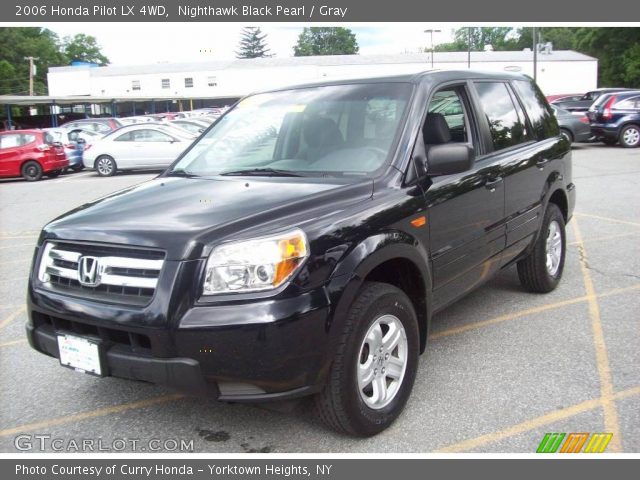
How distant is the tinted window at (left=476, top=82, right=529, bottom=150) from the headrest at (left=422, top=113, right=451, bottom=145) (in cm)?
77

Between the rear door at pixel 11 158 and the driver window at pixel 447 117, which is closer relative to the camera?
the driver window at pixel 447 117

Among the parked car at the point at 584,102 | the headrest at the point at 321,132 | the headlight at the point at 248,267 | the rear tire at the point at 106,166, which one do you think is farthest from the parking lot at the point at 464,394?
the parked car at the point at 584,102

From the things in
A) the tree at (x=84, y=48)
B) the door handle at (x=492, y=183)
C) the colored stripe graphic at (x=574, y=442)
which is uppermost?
the tree at (x=84, y=48)

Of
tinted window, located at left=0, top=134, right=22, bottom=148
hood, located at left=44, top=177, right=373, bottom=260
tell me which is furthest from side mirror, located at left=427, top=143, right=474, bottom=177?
tinted window, located at left=0, top=134, right=22, bottom=148

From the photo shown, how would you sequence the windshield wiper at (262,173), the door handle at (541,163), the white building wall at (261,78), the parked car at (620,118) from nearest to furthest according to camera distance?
the windshield wiper at (262,173), the door handle at (541,163), the parked car at (620,118), the white building wall at (261,78)

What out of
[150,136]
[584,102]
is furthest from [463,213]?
[584,102]

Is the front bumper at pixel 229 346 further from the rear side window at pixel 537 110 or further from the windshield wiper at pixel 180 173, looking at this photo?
the rear side window at pixel 537 110

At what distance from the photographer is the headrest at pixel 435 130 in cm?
368

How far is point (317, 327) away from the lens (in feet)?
8.76

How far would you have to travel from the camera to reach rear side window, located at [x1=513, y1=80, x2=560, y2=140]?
5188 millimetres

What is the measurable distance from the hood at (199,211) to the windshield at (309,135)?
26 cm

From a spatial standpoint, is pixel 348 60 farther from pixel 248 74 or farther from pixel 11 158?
pixel 11 158

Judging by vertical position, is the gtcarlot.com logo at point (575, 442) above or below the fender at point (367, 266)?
below

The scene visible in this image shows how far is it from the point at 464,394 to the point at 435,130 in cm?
160
